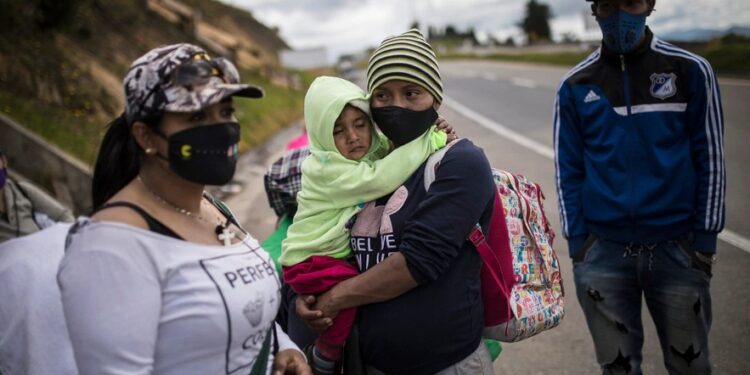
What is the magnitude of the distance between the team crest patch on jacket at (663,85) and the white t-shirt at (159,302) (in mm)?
1979

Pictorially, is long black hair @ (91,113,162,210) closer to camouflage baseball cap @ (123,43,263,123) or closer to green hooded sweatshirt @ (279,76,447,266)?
camouflage baseball cap @ (123,43,263,123)

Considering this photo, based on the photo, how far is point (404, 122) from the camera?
230 cm

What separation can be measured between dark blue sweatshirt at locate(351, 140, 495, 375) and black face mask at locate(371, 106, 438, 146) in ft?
0.58

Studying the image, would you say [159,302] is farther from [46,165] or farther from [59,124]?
[59,124]

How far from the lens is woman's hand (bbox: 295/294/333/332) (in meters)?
2.21

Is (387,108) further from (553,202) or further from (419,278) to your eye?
(553,202)

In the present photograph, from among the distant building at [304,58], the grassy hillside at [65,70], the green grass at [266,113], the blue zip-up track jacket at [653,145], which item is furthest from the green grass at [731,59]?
the distant building at [304,58]

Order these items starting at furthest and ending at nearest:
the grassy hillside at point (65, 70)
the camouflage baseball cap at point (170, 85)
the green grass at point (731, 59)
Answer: the green grass at point (731, 59)
the grassy hillside at point (65, 70)
the camouflage baseball cap at point (170, 85)

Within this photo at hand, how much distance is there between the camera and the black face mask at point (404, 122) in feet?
7.54

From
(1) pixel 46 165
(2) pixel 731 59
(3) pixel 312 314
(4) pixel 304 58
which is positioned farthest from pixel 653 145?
(4) pixel 304 58

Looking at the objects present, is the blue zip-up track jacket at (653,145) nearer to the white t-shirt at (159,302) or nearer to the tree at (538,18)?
the white t-shirt at (159,302)

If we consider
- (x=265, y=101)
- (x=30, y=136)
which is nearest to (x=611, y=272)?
(x=30, y=136)

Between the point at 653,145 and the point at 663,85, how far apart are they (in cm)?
28

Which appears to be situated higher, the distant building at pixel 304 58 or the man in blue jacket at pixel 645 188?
the man in blue jacket at pixel 645 188
